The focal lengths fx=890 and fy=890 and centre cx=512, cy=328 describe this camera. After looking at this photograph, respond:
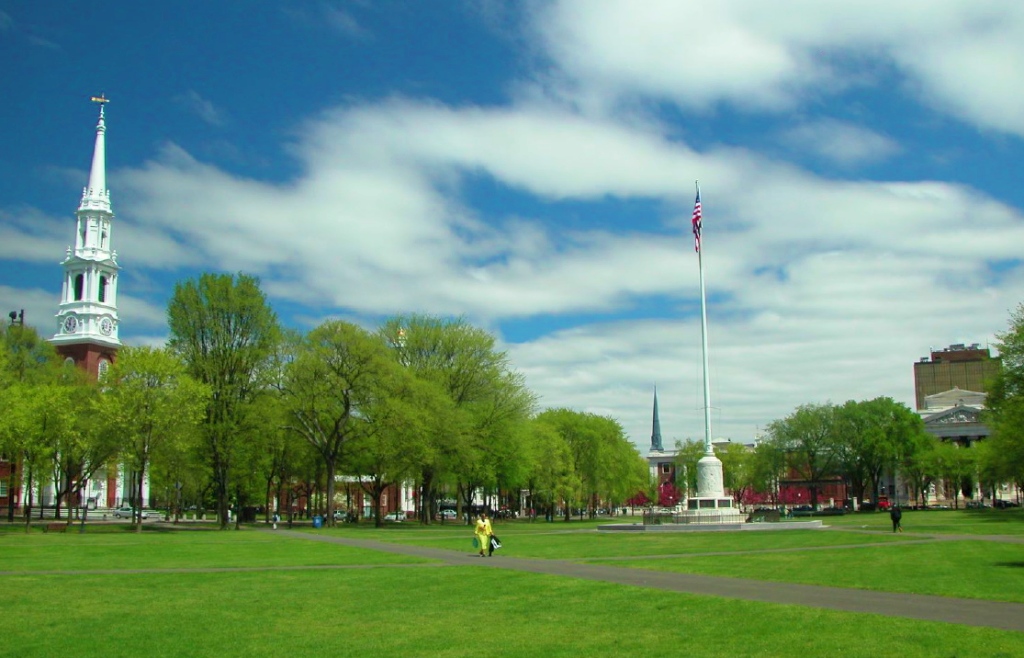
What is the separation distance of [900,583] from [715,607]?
6726mm

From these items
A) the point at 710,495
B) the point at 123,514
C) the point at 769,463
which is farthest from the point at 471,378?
the point at 769,463

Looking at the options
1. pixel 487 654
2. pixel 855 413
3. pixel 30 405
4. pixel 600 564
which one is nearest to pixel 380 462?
pixel 30 405

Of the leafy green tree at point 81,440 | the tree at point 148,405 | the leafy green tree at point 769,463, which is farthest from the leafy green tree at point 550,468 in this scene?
the leafy green tree at point 81,440

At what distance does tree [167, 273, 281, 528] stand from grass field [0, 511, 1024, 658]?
28615mm

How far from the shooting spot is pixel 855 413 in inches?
4407

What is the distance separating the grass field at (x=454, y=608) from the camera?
13.8m

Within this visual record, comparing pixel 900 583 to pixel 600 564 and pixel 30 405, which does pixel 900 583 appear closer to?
pixel 600 564

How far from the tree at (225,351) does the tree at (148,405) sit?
437cm

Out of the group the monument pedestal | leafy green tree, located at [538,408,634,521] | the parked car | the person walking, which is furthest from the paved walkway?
the parked car

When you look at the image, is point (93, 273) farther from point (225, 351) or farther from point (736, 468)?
point (736, 468)

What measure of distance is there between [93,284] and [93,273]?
1.39 m

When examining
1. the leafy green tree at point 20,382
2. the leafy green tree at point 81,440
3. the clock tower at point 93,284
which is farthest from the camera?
the clock tower at point 93,284

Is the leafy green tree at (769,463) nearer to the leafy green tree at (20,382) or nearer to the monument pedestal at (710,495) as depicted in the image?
the monument pedestal at (710,495)

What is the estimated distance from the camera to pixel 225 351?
210 ft
